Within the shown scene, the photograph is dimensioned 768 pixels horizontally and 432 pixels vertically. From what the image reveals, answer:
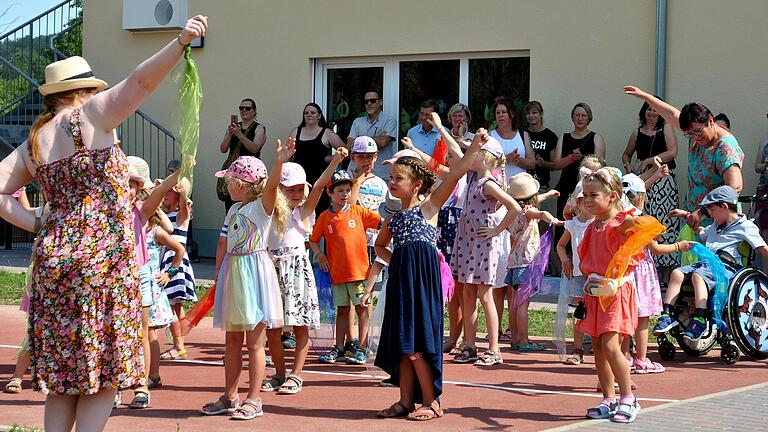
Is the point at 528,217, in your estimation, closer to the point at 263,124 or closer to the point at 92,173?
the point at 92,173

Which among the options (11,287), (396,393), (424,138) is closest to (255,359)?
(396,393)

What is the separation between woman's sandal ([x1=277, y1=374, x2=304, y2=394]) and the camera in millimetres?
7906

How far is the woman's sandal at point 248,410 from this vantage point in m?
6.91

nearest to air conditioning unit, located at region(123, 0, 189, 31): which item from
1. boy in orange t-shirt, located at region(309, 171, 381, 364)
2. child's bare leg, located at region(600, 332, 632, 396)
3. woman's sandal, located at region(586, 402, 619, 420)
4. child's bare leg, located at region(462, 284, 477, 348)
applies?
boy in orange t-shirt, located at region(309, 171, 381, 364)

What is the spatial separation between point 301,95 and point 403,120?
175 cm

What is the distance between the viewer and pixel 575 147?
14.3 m

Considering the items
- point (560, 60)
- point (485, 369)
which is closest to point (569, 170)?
point (560, 60)

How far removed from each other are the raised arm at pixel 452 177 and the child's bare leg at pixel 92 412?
264 cm

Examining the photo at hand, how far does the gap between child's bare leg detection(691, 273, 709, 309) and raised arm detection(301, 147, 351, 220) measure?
10.8ft

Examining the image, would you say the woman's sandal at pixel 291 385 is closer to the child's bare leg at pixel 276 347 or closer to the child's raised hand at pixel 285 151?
the child's bare leg at pixel 276 347

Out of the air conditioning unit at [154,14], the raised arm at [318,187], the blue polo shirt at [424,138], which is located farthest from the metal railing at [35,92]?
the raised arm at [318,187]

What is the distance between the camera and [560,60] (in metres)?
15.2

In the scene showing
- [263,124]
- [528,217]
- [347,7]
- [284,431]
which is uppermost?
Answer: [347,7]

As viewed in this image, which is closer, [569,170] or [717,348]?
[717,348]
